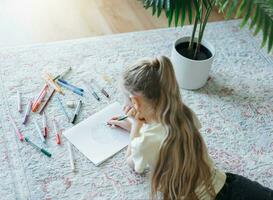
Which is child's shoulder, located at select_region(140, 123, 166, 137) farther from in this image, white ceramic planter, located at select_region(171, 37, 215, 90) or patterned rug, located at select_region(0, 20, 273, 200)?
white ceramic planter, located at select_region(171, 37, 215, 90)

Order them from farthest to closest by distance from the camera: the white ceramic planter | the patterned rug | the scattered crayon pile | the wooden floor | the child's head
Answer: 1. the wooden floor
2. the white ceramic planter
3. the scattered crayon pile
4. the patterned rug
5. the child's head

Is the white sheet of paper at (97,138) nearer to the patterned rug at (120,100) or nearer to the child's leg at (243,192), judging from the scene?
the patterned rug at (120,100)

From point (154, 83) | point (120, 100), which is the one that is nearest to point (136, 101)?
point (154, 83)

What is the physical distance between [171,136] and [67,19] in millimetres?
1237

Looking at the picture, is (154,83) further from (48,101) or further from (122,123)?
(48,101)

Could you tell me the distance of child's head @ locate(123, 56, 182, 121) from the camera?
3.70ft

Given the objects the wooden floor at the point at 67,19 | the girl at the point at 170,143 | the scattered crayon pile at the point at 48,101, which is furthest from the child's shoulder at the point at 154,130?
the wooden floor at the point at 67,19

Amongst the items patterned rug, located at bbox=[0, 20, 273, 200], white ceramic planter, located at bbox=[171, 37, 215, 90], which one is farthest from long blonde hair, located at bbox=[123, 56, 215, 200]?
white ceramic planter, located at bbox=[171, 37, 215, 90]

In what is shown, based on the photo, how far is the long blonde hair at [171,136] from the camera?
1137 millimetres

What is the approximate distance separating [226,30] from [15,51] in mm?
1050

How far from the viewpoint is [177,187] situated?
128 centimetres

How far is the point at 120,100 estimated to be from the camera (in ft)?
5.78

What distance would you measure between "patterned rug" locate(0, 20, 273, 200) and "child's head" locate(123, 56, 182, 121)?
1.41ft

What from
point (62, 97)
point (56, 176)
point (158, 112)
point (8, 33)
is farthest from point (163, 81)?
point (8, 33)
